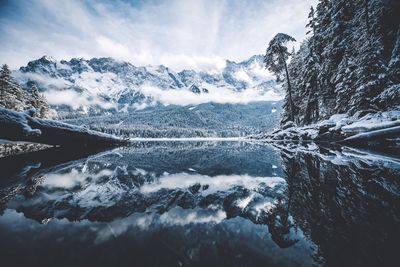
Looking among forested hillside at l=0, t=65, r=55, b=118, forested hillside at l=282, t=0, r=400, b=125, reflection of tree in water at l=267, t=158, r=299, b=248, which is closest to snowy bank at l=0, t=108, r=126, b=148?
reflection of tree in water at l=267, t=158, r=299, b=248

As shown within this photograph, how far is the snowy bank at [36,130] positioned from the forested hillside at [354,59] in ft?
79.2

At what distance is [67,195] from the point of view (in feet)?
20.9

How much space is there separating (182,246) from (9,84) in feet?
200

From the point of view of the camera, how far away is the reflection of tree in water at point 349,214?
310cm

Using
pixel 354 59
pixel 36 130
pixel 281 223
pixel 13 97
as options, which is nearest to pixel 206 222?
pixel 281 223

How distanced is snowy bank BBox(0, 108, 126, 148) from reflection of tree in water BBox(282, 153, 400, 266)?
15.7 metres

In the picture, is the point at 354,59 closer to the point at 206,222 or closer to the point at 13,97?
the point at 206,222

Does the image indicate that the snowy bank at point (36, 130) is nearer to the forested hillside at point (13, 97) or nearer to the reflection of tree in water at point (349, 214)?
the reflection of tree in water at point (349, 214)

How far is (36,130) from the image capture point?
1442 centimetres

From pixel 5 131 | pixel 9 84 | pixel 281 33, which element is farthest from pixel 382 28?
pixel 9 84

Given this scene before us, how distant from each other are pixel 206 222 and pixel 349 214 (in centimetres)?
281

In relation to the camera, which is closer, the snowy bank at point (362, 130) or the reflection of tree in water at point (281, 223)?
the reflection of tree in water at point (281, 223)

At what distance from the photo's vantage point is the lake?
314 centimetres

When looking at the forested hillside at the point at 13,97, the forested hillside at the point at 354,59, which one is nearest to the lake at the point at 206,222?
the forested hillside at the point at 354,59
